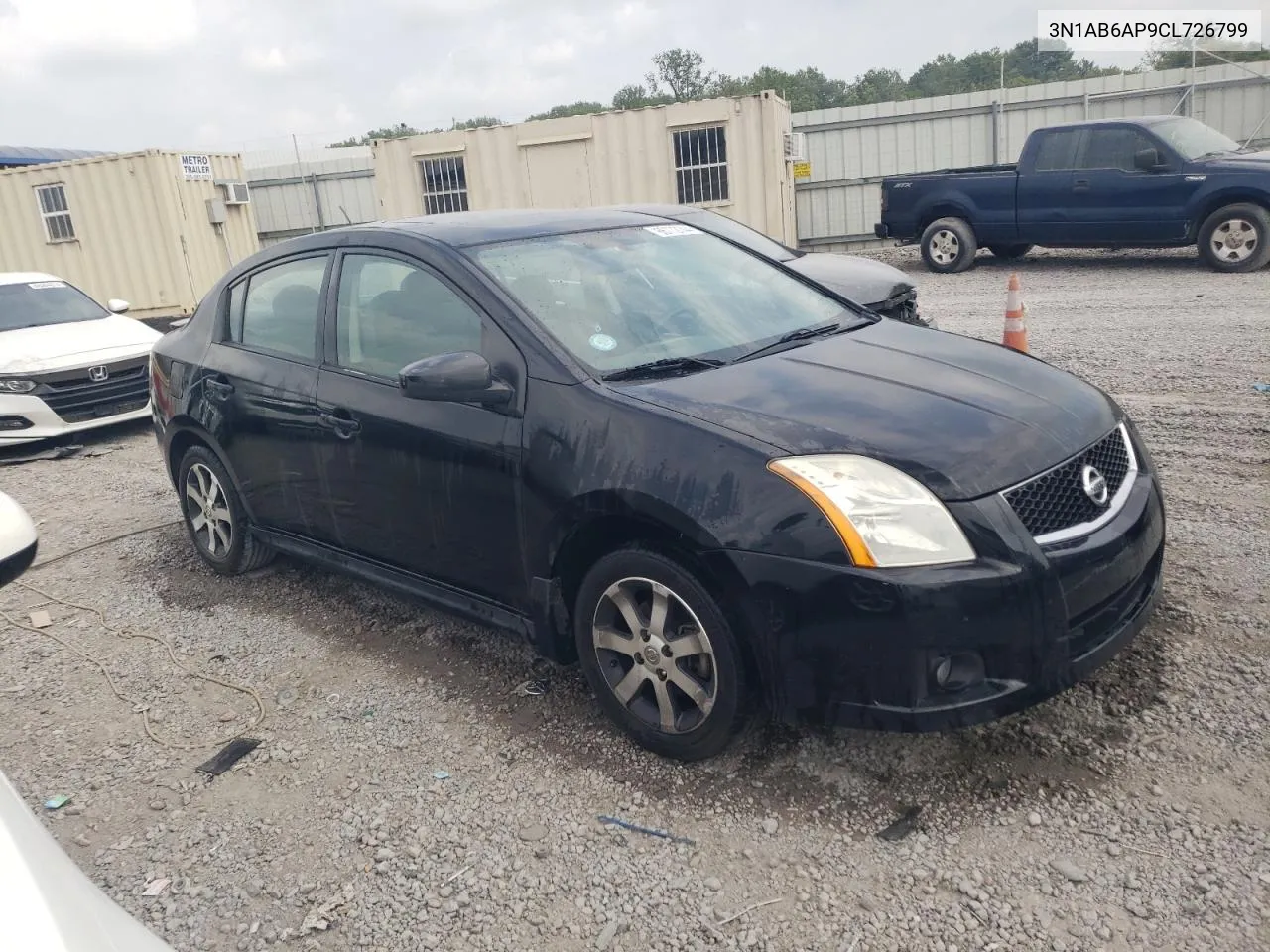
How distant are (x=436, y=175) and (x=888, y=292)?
11.8 metres

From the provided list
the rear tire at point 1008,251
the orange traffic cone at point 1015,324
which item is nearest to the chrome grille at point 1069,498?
the orange traffic cone at point 1015,324

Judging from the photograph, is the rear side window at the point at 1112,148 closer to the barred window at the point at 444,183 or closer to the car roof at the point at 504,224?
the barred window at the point at 444,183

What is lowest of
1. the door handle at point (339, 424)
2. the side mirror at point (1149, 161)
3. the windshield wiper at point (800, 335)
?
the door handle at point (339, 424)

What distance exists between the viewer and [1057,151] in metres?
13.0

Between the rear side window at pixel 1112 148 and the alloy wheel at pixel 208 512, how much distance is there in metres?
11.7

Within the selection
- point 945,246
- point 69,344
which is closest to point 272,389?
point 69,344

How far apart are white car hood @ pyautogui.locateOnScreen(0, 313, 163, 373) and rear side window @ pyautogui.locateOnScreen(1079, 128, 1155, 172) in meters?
11.0

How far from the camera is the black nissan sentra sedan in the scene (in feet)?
8.91

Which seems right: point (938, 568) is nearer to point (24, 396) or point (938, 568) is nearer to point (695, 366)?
point (695, 366)

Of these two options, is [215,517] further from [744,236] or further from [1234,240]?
[1234,240]

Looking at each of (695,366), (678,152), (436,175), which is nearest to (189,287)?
(436,175)

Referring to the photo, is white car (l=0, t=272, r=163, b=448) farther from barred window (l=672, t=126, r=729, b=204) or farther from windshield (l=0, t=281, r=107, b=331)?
barred window (l=672, t=126, r=729, b=204)

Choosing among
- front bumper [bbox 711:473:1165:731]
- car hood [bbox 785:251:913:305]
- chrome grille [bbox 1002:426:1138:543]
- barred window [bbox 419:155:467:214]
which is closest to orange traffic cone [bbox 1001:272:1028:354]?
car hood [bbox 785:251:913:305]

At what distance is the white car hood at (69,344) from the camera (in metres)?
8.37
